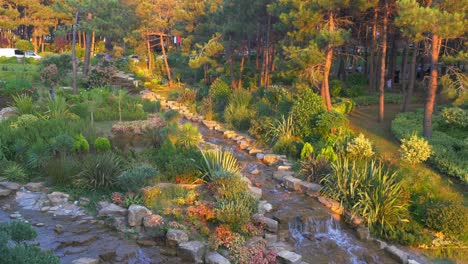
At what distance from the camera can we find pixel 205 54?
81.7 feet

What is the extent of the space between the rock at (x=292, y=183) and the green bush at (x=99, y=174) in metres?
4.50

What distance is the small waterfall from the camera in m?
9.42

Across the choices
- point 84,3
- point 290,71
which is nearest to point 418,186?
point 290,71

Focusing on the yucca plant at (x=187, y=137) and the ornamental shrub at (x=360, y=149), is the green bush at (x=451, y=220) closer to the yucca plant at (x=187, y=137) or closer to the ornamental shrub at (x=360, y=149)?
the ornamental shrub at (x=360, y=149)

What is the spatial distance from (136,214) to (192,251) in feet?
5.56

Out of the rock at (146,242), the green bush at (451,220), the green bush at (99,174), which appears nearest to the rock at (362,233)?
the green bush at (451,220)

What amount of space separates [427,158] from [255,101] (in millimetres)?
9364

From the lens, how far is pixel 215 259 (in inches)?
324

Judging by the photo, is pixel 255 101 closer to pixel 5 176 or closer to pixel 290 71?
pixel 290 71

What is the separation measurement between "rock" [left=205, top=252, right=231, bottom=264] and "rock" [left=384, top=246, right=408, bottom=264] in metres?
3.52

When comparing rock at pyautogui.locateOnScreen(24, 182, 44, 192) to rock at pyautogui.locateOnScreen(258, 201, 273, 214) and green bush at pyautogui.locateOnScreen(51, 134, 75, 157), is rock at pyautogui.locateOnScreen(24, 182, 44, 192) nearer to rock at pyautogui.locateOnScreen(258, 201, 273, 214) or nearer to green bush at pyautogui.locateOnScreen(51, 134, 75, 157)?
green bush at pyautogui.locateOnScreen(51, 134, 75, 157)

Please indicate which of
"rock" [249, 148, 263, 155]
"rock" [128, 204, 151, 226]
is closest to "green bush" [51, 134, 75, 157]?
"rock" [128, 204, 151, 226]

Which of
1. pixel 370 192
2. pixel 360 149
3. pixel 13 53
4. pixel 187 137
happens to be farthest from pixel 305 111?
pixel 13 53

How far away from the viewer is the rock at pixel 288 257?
846 centimetres
